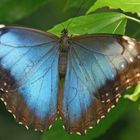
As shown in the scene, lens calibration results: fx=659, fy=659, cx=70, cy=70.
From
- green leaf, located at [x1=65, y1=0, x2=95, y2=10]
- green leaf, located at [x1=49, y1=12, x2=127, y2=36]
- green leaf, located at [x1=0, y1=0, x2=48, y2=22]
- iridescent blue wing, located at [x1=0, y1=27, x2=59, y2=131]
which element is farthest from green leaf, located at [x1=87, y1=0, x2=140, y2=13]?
green leaf, located at [x1=0, y1=0, x2=48, y2=22]

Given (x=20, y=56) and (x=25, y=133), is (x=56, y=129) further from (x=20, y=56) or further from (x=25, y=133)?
(x=25, y=133)

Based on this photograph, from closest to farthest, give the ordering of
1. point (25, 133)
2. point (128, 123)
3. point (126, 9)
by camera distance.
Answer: point (126, 9), point (128, 123), point (25, 133)

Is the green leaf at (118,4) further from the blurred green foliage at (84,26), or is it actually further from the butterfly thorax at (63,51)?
the butterfly thorax at (63,51)

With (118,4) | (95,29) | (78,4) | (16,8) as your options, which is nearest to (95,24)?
(95,29)

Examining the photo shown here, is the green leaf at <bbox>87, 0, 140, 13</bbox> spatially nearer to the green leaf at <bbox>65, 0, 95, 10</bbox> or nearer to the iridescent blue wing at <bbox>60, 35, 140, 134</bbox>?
the iridescent blue wing at <bbox>60, 35, 140, 134</bbox>

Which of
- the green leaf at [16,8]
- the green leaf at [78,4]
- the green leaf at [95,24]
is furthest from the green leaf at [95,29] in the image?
the green leaf at [16,8]

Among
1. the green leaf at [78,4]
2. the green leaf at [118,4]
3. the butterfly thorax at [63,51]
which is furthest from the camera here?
the green leaf at [78,4]

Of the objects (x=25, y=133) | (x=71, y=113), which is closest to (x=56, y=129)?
(x=71, y=113)
